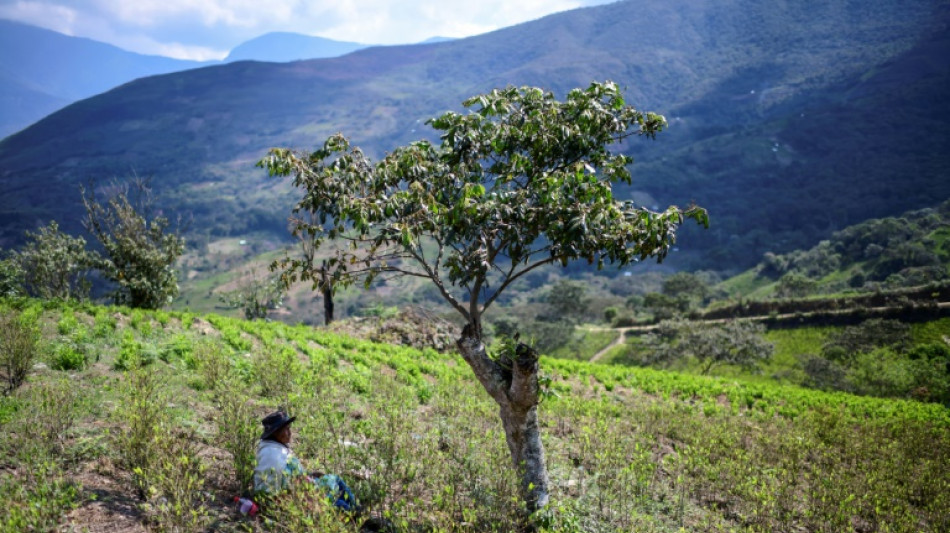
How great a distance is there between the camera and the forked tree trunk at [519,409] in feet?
19.9

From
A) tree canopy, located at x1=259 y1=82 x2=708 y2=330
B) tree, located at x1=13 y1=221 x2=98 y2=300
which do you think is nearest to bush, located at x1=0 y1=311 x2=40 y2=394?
tree canopy, located at x1=259 y1=82 x2=708 y2=330

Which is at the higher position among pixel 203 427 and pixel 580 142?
pixel 580 142

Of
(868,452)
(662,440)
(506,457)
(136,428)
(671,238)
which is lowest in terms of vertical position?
(868,452)

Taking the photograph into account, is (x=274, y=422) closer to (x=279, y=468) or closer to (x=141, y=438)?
(x=279, y=468)

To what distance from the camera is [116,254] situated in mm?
19438

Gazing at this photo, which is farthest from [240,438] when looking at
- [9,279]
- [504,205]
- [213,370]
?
[9,279]

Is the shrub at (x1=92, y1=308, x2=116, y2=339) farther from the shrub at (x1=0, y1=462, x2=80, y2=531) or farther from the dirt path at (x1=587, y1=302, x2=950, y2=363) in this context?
the dirt path at (x1=587, y1=302, x2=950, y2=363)

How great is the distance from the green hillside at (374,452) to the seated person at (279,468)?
240 millimetres

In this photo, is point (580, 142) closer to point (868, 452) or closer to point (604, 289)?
point (868, 452)

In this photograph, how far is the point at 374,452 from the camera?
6.69 metres

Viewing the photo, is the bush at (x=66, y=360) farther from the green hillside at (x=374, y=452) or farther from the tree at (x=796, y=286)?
the tree at (x=796, y=286)

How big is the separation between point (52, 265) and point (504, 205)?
2767 centimetres

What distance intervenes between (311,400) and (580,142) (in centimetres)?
520

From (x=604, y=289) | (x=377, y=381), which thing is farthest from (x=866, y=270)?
(x=377, y=381)
